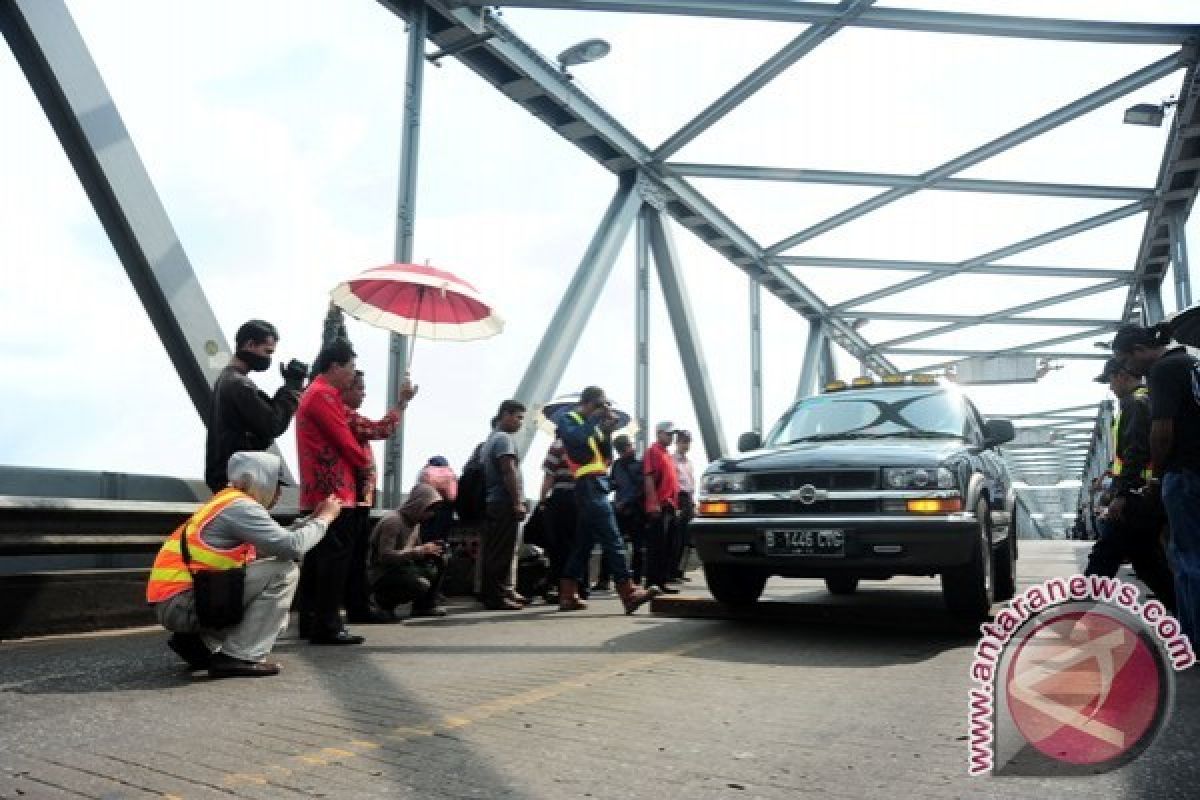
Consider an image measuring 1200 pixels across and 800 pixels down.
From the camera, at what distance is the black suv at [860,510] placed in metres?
4.94

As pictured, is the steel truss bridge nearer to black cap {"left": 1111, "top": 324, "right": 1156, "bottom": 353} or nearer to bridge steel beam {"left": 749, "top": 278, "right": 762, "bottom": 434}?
bridge steel beam {"left": 749, "top": 278, "right": 762, "bottom": 434}

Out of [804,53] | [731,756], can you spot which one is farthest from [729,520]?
[804,53]

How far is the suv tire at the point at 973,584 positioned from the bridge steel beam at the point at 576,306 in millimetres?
5377

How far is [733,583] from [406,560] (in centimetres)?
236

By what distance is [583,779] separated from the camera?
8.00 ft

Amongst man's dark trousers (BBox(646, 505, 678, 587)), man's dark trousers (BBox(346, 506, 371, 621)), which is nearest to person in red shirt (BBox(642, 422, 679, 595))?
man's dark trousers (BBox(646, 505, 678, 587))

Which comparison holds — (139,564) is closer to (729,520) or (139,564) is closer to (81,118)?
(81,118)

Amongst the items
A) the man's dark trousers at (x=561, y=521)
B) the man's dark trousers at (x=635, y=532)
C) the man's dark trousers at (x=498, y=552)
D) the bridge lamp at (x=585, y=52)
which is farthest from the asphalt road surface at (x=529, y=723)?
the bridge lamp at (x=585, y=52)

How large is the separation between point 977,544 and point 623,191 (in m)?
8.71

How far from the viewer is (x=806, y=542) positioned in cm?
512

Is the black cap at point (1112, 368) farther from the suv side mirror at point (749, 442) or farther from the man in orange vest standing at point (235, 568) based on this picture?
the man in orange vest standing at point (235, 568)

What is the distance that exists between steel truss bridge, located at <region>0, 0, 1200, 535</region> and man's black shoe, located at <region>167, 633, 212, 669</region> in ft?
9.69

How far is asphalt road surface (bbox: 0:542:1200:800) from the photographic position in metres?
2.39

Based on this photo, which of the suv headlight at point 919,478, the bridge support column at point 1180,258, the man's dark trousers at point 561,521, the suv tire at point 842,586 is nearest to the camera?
the suv headlight at point 919,478
